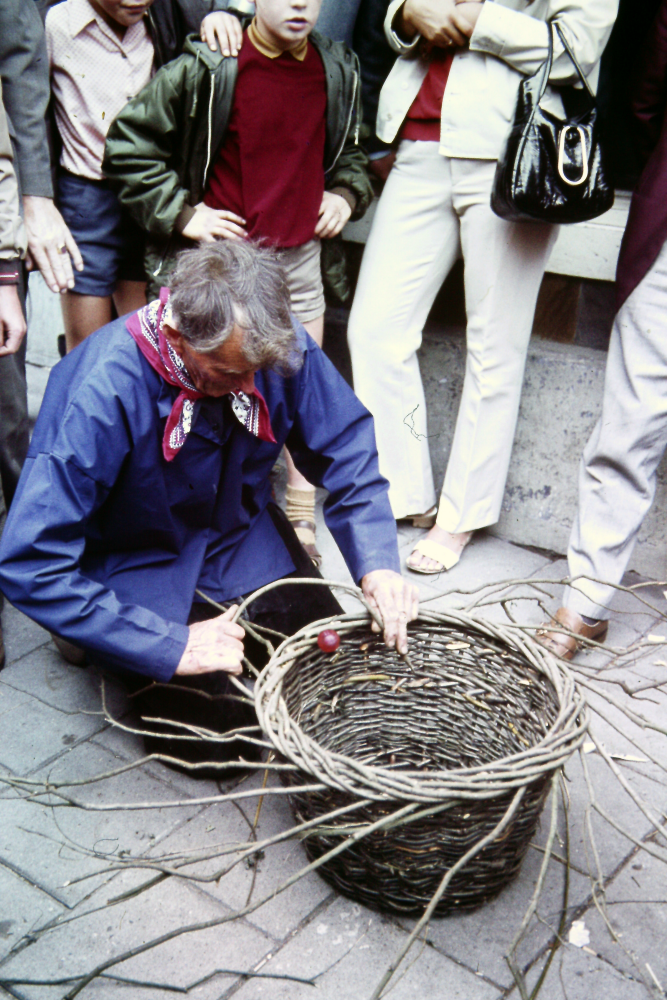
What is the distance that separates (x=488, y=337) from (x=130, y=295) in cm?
130

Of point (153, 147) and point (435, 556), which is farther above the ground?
point (153, 147)

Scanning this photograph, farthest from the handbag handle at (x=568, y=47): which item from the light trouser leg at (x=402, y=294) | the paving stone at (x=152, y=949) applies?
the paving stone at (x=152, y=949)

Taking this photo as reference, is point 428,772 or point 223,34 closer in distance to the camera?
point 428,772

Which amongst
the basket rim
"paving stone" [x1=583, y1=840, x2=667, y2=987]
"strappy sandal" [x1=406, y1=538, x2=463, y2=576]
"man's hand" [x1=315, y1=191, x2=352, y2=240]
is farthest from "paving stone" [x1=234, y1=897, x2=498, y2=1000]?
"man's hand" [x1=315, y1=191, x2=352, y2=240]

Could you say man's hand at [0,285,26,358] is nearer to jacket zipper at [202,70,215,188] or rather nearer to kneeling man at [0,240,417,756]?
kneeling man at [0,240,417,756]

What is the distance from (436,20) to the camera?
295 centimetres

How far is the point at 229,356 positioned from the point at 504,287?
148 cm

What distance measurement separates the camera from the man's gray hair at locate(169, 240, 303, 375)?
1947 mm

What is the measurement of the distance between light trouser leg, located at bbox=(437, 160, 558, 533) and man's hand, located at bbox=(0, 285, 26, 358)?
4.76ft

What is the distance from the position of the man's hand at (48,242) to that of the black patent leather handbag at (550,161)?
1.36 meters

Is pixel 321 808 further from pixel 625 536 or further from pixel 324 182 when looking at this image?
pixel 324 182

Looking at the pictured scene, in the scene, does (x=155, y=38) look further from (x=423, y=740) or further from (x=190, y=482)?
(x=423, y=740)

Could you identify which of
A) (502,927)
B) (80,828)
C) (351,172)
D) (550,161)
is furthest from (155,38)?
(502,927)

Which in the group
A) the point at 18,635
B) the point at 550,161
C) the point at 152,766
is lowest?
the point at 18,635
